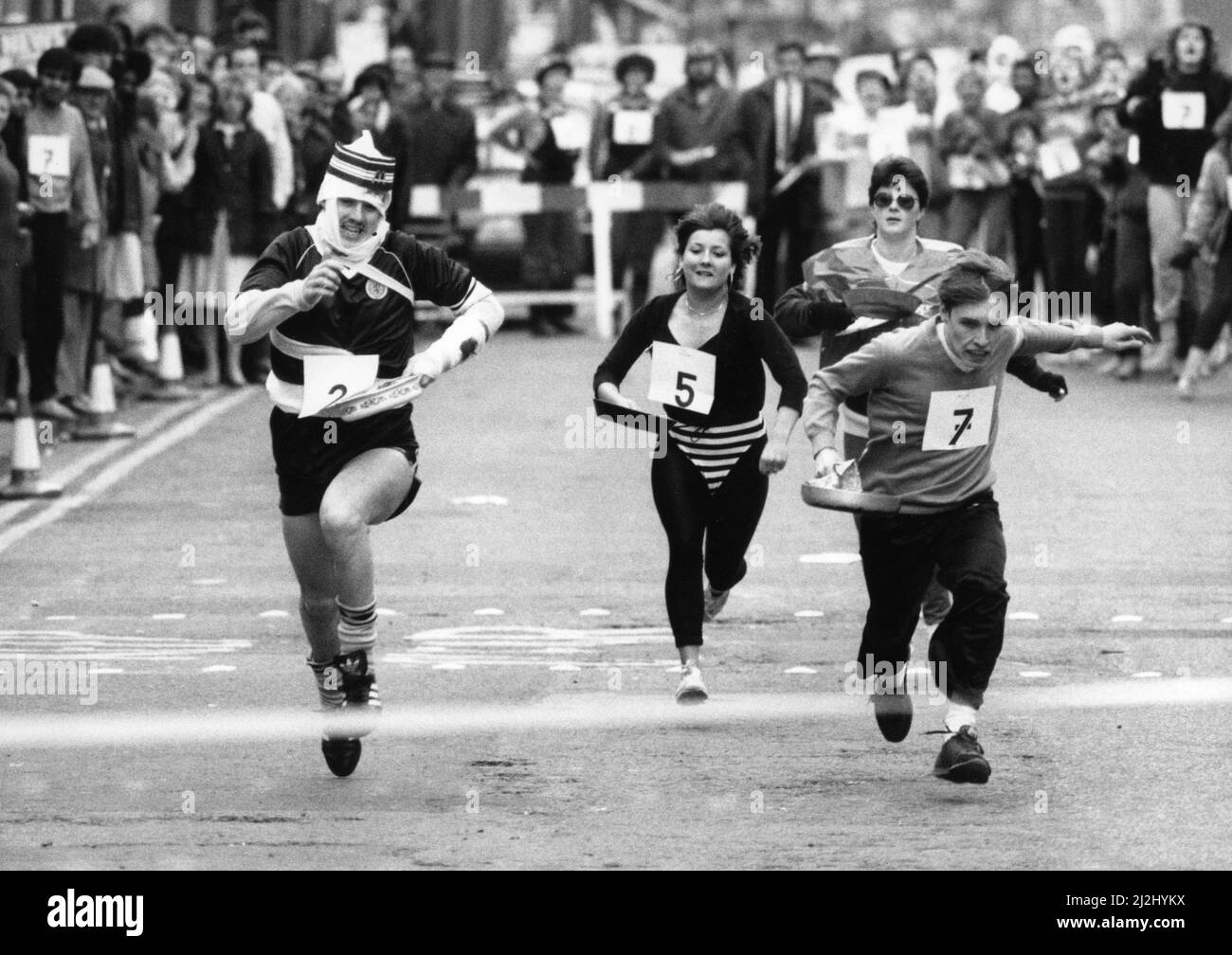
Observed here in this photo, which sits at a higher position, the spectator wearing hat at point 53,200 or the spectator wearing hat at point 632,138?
the spectator wearing hat at point 53,200

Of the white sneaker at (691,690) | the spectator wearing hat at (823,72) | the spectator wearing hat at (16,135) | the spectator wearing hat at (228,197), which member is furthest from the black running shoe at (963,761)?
the spectator wearing hat at (823,72)

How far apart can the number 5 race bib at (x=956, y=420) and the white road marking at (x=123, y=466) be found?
6103mm

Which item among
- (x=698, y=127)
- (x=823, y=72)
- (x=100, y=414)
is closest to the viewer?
(x=100, y=414)

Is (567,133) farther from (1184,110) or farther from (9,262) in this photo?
(9,262)

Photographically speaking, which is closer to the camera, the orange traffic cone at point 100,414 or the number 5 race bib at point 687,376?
the number 5 race bib at point 687,376

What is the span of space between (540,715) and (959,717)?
1675 millimetres

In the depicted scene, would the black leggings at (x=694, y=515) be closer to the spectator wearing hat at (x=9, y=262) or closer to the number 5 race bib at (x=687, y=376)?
the number 5 race bib at (x=687, y=376)

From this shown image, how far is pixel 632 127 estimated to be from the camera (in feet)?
79.9

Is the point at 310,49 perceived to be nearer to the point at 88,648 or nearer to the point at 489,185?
the point at 489,185

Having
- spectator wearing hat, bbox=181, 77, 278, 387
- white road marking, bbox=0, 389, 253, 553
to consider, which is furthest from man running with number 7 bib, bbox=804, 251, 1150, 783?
spectator wearing hat, bbox=181, 77, 278, 387

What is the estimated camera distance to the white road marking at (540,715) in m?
9.41

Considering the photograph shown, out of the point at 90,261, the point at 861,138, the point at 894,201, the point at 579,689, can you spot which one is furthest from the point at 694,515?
the point at 861,138

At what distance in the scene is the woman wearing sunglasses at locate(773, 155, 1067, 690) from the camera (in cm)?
1051

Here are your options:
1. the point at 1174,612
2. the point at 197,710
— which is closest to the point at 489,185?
the point at 1174,612
